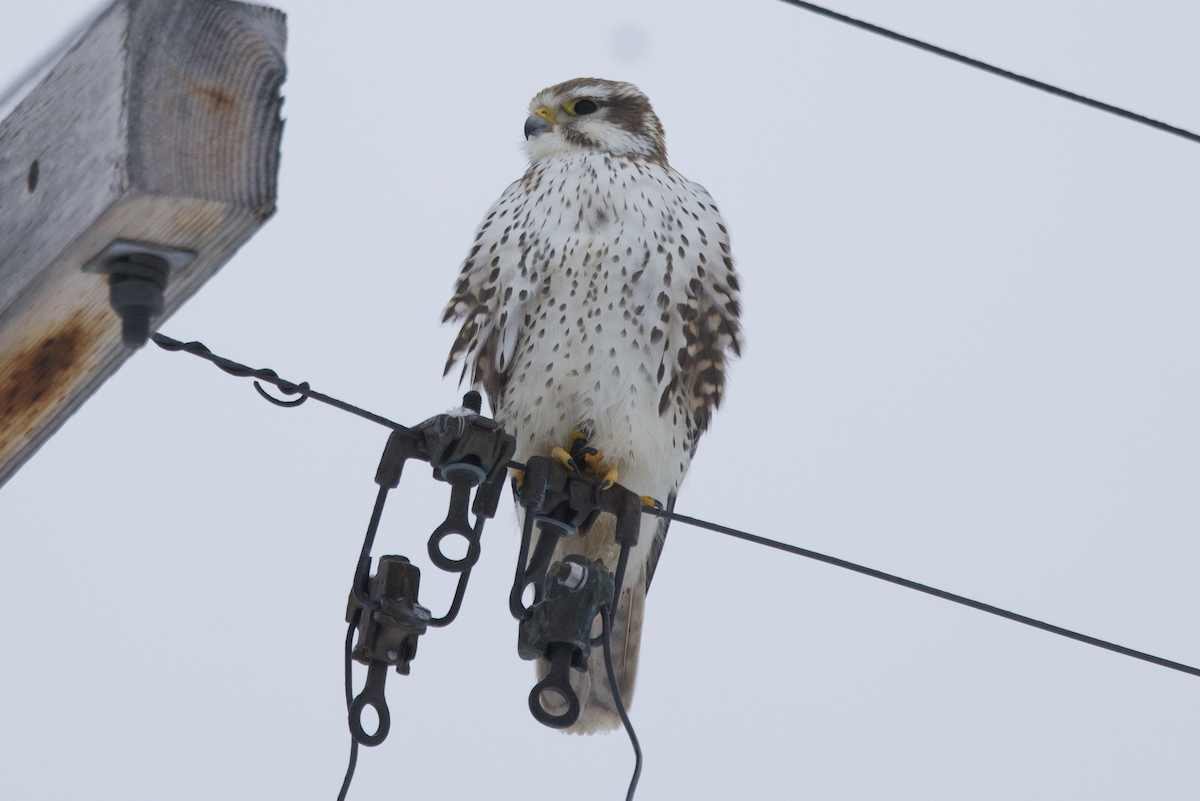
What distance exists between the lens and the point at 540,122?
4.43 m

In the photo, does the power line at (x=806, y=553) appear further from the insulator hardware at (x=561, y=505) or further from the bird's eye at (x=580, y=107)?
the bird's eye at (x=580, y=107)

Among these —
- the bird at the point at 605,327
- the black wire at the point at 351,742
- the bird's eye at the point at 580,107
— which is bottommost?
the black wire at the point at 351,742

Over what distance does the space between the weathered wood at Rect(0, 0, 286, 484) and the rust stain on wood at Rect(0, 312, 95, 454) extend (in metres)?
0.03

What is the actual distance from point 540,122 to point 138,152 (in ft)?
9.46

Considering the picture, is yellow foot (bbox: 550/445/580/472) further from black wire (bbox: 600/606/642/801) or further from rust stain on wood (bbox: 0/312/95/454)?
rust stain on wood (bbox: 0/312/95/454)

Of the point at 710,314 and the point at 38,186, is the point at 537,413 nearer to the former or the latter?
the point at 710,314

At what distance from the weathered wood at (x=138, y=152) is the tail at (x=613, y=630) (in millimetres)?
1853

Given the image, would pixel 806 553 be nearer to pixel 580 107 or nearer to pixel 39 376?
pixel 39 376

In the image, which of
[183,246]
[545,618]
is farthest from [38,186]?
[545,618]

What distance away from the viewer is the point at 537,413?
3.65 m

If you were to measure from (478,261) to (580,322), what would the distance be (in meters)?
0.48

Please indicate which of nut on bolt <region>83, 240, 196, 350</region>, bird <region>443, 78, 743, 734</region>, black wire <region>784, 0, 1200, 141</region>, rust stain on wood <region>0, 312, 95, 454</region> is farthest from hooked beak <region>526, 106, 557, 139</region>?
nut on bolt <region>83, 240, 196, 350</region>

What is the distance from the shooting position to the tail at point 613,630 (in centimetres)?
359

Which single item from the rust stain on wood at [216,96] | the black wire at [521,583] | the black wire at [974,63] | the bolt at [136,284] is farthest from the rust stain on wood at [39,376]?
the black wire at [974,63]
